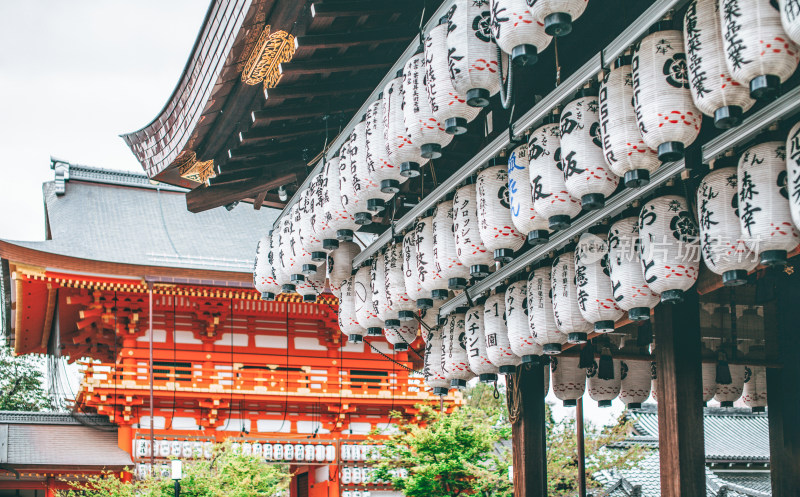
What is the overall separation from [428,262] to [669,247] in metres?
2.33

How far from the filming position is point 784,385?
7.80 meters

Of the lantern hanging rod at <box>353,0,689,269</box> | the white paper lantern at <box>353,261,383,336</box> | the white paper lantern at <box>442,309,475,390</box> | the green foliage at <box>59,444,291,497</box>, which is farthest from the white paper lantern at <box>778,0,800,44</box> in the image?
the green foliage at <box>59,444,291,497</box>

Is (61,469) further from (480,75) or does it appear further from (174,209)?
(480,75)

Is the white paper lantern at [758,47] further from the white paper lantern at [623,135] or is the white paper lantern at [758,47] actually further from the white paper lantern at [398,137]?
the white paper lantern at [398,137]

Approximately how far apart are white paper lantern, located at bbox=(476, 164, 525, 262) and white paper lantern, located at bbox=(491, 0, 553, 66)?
144 cm

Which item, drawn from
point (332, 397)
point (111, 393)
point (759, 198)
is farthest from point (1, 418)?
point (759, 198)

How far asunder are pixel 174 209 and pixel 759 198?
2145 centimetres

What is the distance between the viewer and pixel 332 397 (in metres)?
18.7

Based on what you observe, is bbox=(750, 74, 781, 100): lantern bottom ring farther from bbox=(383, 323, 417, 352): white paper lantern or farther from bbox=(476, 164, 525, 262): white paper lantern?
bbox=(383, 323, 417, 352): white paper lantern

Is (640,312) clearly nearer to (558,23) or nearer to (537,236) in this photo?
(537,236)

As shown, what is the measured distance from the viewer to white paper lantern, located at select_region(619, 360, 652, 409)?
27.6ft

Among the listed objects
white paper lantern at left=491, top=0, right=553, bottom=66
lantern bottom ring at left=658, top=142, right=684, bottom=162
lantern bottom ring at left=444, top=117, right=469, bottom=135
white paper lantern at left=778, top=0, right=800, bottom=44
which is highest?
white paper lantern at left=491, top=0, right=553, bottom=66

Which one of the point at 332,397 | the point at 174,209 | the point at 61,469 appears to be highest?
the point at 174,209

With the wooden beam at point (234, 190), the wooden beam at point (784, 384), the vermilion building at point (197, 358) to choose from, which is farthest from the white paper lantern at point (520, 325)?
the vermilion building at point (197, 358)
